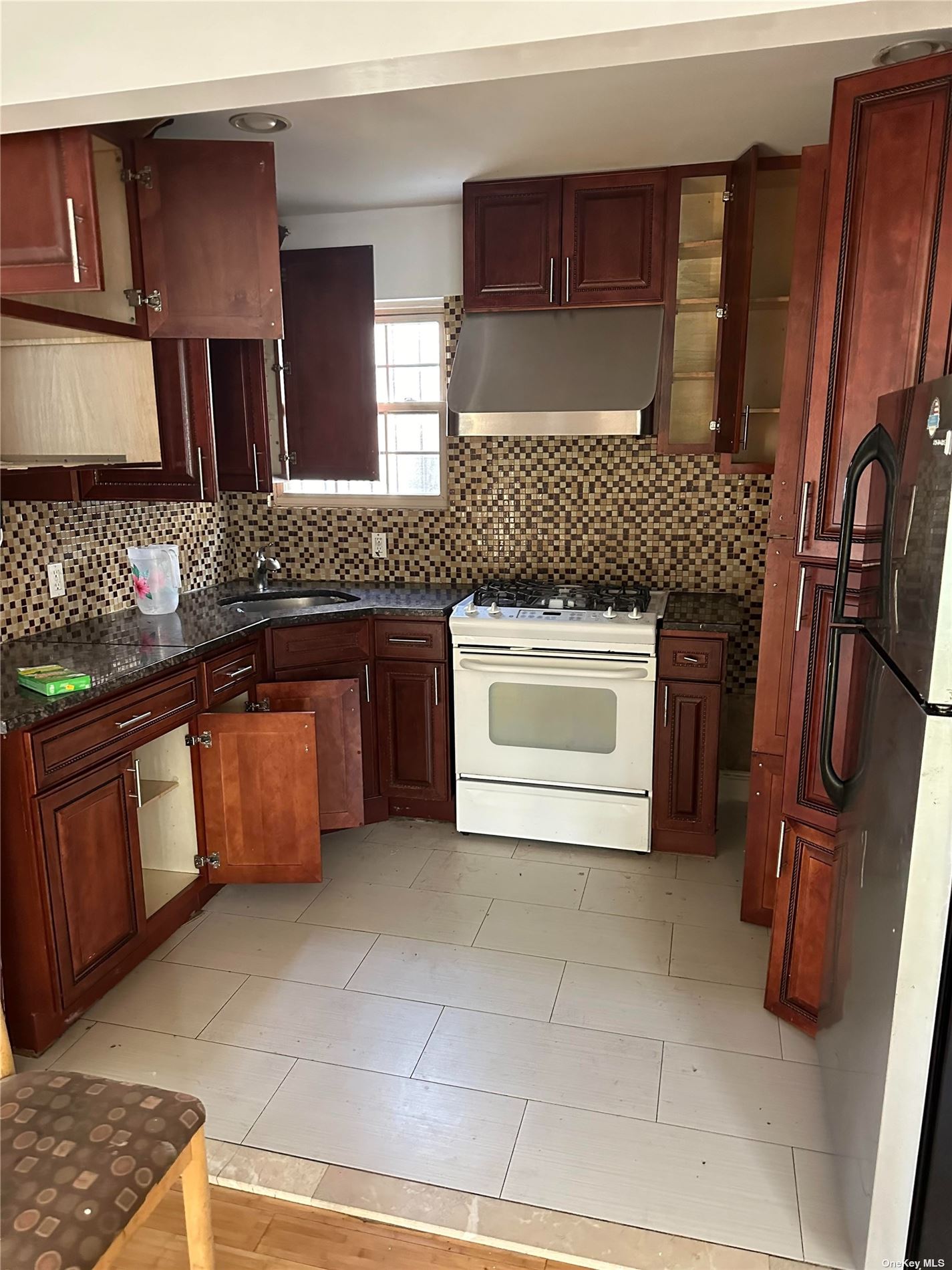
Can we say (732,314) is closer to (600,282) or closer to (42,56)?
(600,282)

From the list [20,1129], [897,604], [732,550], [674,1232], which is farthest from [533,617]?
[20,1129]

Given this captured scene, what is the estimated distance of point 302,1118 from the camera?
202cm

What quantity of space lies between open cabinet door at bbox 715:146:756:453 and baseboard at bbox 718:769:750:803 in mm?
1394

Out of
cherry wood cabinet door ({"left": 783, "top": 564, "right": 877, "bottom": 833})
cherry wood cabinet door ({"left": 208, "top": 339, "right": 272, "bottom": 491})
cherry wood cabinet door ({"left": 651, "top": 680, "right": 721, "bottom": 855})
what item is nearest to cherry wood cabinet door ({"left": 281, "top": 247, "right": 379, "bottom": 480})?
cherry wood cabinet door ({"left": 208, "top": 339, "right": 272, "bottom": 491})

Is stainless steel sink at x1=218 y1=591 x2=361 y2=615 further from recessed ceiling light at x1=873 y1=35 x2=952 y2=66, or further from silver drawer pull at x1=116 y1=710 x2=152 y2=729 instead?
recessed ceiling light at x1=873 y1=35 x2=952 y2=66

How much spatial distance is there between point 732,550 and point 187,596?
2.26 meters

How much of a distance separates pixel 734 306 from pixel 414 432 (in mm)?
1469

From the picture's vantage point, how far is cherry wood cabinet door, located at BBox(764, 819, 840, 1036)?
2137mm

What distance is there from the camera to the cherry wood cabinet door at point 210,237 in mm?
2594

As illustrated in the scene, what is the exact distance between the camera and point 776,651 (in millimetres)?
2531

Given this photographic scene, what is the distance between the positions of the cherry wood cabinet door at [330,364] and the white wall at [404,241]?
0.45ft

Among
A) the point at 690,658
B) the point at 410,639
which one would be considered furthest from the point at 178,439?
the point at 690,658

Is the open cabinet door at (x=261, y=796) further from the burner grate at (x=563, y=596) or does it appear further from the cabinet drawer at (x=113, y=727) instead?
the burner grate at (x=563, y=596)

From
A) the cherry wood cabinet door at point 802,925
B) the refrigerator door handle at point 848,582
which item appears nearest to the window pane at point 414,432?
the refrigerator door handle at point 848,582
